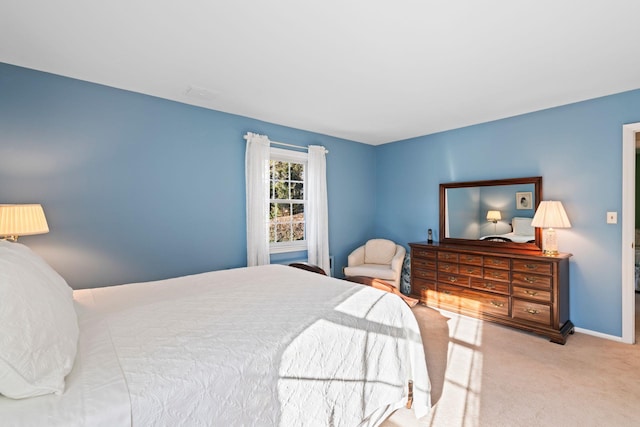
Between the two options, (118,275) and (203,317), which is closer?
(203,317)

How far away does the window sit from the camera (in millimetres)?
3887

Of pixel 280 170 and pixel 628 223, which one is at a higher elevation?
pixel 280 170

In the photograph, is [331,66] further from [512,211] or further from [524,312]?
[524,312]

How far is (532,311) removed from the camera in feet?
9.89

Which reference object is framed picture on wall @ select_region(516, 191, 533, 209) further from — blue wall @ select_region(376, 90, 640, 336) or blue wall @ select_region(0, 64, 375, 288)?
blue wall @ select_region(0, 64, 375, 288)

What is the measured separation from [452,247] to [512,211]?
0.80 metres

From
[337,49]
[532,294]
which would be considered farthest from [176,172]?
[532,294]

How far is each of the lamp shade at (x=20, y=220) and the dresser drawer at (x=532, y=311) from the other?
4187 mm

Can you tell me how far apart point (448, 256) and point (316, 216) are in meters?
1.78

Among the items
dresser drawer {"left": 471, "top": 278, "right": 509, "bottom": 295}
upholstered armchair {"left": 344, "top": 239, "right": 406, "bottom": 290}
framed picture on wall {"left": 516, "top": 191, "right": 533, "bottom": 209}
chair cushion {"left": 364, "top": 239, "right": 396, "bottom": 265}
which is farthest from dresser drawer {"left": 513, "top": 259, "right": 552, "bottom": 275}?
chair cushion {"left": 364, "top": 239, "right": 396, "bottom": 265}

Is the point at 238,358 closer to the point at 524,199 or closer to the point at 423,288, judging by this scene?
the point at 423,288

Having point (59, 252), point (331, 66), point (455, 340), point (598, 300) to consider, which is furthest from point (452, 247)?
point (59, 252)

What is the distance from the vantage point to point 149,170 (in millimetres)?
2850

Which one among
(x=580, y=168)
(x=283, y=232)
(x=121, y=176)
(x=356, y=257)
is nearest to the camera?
(x=121, y=176)
